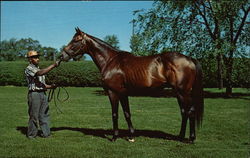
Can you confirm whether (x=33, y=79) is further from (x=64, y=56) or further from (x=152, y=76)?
(x=152, y=76)

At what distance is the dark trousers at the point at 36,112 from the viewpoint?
647 centimetres

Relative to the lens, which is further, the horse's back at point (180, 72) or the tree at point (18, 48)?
the tree at point (18, 48)

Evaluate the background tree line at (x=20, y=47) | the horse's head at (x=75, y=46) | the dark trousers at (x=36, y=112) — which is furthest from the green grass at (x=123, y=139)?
the background tree line at (x=20, y=47)

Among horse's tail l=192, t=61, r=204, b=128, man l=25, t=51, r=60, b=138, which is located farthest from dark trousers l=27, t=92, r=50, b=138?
horse's tail l=192, t=61, r=204, b=128

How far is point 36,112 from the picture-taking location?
649cm

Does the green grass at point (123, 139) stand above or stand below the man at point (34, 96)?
below

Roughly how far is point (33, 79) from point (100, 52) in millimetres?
1679

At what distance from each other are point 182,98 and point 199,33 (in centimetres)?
1215

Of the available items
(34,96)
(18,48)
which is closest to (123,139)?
(34,96)

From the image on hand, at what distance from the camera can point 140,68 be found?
20.1 ft

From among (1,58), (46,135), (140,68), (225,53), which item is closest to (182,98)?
(140,68)

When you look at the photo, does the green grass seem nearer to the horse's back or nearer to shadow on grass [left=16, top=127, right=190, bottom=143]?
shadow on grass [left=16, top=127, right=190, bottom=143]

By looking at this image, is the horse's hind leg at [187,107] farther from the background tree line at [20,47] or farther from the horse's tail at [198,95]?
the background tree line at [20,47]

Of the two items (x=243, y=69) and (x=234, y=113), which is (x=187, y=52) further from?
(x=234, y=113)
